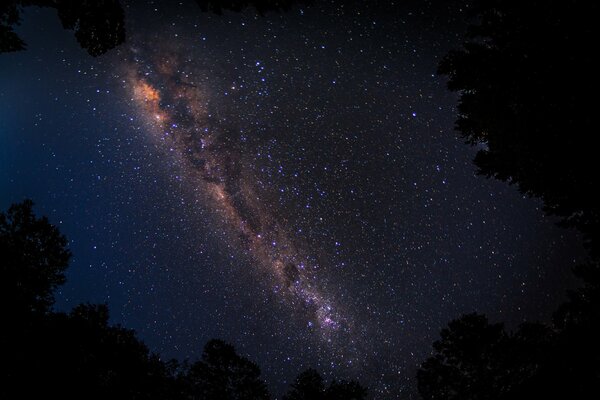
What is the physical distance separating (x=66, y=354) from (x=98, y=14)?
695cm

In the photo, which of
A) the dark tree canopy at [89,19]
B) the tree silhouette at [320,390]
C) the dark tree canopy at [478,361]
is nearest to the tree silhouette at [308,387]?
the tree silhouette at [320,390]

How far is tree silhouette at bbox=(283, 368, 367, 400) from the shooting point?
1212 centimetres

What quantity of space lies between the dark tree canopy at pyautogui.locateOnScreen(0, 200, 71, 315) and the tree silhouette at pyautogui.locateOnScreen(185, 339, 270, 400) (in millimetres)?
5827

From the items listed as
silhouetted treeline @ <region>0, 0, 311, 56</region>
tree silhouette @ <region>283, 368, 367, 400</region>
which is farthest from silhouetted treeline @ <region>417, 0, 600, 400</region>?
tree silhouette @ <region>283, 368, 367, 400</region>

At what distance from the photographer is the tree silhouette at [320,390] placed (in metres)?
12.1

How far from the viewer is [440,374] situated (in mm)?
11133

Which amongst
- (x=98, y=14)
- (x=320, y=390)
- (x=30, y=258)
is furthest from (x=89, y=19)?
(x=320, y=390)

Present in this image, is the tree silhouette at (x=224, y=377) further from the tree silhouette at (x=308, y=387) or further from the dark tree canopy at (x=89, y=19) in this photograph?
the dark tree canopy at (x=89, y=19)

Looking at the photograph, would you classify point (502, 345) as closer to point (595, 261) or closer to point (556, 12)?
point (595, 261)

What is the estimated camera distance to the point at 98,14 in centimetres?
470

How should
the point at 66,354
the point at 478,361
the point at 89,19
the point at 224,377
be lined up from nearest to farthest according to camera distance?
the point at 89,19
the point at 66,354
the point at 478,361
the point at 224,377

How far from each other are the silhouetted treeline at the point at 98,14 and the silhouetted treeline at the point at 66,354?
566 centimetres

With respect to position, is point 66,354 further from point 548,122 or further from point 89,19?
point 548,122

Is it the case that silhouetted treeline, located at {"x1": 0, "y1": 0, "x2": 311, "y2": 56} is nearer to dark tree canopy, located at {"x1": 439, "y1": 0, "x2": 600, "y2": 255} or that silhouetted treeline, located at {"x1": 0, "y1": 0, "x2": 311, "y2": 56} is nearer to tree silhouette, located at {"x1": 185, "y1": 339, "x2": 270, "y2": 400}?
dark tree canopy, located at {"x1": 439, "y1": 0, "x2": 600, "y2": 255}
